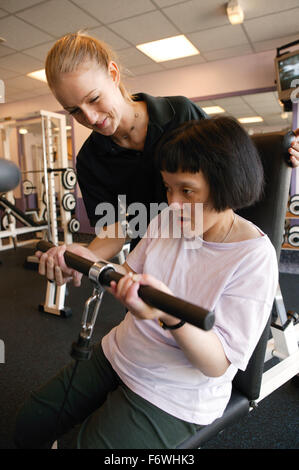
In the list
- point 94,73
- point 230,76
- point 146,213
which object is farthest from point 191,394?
point 230,76

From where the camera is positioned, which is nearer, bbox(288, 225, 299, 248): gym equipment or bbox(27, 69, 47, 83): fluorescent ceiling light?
bbox(288, 225, 299, 248): gym equipment

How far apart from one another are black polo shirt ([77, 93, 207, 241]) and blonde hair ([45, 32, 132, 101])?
251 millimetres

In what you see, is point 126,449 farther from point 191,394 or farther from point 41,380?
point 41,380

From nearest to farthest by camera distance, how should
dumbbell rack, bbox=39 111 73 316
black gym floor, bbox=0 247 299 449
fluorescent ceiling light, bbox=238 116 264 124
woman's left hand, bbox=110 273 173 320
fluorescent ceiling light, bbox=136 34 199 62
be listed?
woman's left hand, bbox=110 273 173 320 < black gym floor, bbox=0 247 299 449 < dumbbell rack, bbox=39 111 73 316 < fluorescent ceiling light, bbox=136 34 199 62 < fluorescent ceiling light, bbox=238 116 264 124

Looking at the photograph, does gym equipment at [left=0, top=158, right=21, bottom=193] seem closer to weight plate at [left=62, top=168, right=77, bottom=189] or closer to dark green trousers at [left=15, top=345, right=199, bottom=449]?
dark green trousers at [left=15, top=345, right=199, bottom=449]

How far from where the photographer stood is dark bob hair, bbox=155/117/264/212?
77 centimetres

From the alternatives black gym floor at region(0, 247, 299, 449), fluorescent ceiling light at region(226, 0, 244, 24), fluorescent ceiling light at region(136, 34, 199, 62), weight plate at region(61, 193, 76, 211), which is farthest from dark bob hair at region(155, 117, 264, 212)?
fluorescent ceiling light at region(136, 34, 199, 62)

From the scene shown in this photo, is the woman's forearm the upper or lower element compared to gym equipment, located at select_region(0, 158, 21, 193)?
lower

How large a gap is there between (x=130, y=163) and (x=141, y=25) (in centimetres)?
336

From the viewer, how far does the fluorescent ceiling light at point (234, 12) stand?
10.7 ft

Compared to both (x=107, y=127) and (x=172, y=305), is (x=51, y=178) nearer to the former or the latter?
(x=107, y=127)

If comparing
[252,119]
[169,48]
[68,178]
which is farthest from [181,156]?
[252,119]

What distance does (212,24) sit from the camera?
3768mm
